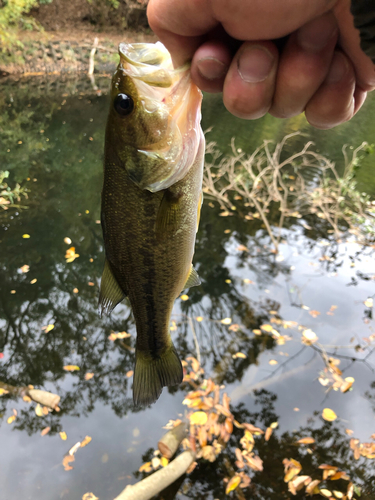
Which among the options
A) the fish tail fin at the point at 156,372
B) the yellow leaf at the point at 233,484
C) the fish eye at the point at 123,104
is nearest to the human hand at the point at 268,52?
the fish eye at the point at 123,104

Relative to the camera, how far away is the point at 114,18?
23.1 meters

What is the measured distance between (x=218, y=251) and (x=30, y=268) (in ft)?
10.1

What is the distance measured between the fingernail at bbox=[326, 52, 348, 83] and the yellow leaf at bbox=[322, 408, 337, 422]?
11.5 ft

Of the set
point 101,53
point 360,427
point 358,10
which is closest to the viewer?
point 358,10

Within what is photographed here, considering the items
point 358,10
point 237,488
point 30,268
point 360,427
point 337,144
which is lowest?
point 337,144

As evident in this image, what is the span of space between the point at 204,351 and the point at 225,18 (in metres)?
3.77

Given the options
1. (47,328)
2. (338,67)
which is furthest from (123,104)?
(47,328)

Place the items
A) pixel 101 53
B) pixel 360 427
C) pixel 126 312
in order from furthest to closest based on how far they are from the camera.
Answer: pixel 101 53 < pixel 126 312 < pixel 360 427

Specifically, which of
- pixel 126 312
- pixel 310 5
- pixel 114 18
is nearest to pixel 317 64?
pixel 310 5

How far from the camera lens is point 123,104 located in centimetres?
127

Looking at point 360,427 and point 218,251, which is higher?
point 218,251

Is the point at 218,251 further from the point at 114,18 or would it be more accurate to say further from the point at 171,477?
the point at 114,18

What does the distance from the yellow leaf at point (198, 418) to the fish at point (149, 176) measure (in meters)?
2.50

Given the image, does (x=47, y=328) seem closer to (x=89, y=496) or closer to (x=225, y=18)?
(x=89, y=496)
